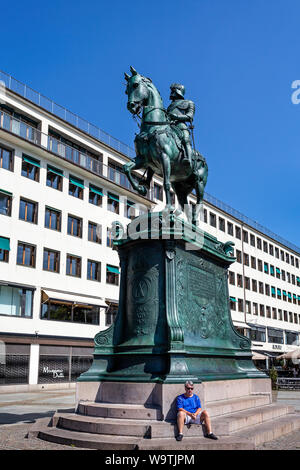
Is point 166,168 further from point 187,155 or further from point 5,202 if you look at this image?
point 5,202

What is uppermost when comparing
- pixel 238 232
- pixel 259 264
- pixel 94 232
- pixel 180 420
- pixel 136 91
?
pixel 238 232

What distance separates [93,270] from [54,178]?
7.08 metres

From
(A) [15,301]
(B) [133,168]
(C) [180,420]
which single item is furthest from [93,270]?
(C) [180,420]

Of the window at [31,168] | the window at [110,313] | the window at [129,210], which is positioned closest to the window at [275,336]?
the window at [129,210]

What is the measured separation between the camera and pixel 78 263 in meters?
34.3

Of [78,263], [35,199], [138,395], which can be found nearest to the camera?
[138,395]

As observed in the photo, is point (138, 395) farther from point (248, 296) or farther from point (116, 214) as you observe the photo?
point (248, 296)

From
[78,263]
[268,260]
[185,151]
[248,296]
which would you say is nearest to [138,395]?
[185,151]

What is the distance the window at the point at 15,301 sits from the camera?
2834cm

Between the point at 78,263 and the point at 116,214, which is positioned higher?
the point at 116,214

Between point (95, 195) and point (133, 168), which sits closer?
point (133, 168)

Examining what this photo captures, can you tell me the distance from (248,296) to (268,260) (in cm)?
905

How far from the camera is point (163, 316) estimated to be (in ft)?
29.9

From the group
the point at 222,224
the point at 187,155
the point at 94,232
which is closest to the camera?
the point at 187,155
